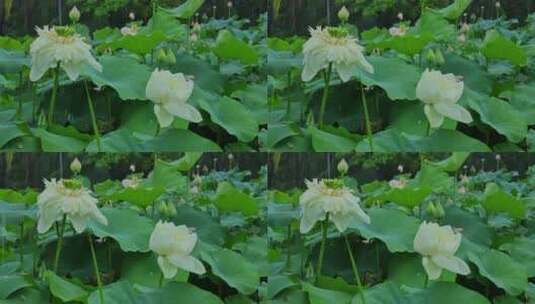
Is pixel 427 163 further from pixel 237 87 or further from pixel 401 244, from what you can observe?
pixel 237 87

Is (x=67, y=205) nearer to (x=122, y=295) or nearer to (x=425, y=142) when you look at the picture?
(x=122, y=295)

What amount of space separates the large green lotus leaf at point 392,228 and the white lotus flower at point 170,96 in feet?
1.98

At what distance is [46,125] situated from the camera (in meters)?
2.76

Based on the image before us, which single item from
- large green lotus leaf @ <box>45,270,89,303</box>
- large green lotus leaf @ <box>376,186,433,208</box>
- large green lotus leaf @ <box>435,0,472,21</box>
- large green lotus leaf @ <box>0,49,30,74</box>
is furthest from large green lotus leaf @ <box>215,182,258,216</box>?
large green lotus leaf @ <box>435,0,472,21</box>

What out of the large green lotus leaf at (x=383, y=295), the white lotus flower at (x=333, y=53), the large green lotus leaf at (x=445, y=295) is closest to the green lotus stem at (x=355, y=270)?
the large green lotus leaf at (x=383, y=295)

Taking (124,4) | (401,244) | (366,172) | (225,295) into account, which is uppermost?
(124,4)

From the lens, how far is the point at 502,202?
279cm

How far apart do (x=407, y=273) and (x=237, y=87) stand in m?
0.77

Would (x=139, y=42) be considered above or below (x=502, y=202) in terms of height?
above

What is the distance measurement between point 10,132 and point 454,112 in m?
1.33

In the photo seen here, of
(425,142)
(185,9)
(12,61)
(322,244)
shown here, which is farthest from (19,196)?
(425,142)

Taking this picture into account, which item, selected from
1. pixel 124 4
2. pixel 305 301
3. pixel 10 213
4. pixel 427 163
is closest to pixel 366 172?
pixel 427 163

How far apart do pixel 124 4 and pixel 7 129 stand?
1.71ft

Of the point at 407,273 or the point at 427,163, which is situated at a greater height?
the point at 427,163
